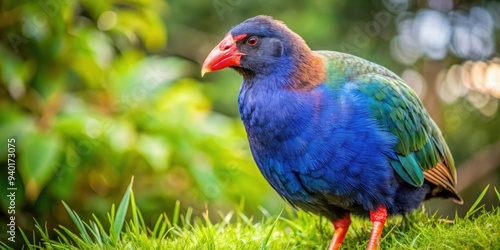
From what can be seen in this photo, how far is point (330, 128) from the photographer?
11.8 ft

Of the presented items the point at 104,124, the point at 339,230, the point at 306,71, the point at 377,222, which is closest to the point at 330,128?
the point at 306,71

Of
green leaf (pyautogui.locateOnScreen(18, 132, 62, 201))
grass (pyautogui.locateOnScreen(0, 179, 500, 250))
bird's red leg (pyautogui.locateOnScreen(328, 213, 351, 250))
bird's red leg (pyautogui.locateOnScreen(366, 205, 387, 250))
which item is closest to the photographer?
grass (pyautogui.locateOnScreen(0, 179, 500, 250))

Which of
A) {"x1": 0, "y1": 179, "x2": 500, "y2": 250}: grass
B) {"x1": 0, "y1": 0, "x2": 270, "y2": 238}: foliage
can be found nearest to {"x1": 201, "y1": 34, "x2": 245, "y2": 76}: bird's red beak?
{"x1": 0, "y1": 179, "x2": 500, "y2": 250}: grass

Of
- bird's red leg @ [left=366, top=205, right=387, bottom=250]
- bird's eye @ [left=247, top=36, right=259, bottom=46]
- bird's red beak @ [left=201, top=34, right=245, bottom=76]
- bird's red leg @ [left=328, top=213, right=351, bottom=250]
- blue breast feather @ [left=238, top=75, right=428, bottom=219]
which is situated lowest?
bird's red leg @ [left=328, top=213, right=351, bottom=250]

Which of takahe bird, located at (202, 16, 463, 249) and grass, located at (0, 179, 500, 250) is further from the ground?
takahe bird, located at (202, 16, 463, 249)

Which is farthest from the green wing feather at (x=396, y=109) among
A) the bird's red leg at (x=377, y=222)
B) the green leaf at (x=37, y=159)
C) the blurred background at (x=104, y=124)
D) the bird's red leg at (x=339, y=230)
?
the green leaf at (x=37, y=159)

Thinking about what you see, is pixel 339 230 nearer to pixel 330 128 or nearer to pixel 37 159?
pixel 330 128

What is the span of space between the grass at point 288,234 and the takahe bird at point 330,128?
0.67 feet

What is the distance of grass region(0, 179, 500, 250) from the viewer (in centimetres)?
345

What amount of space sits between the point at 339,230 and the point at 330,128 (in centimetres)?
80

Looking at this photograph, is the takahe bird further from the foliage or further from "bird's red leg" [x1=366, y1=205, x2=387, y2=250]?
the foliage

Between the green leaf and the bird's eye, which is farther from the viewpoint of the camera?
the green leaf

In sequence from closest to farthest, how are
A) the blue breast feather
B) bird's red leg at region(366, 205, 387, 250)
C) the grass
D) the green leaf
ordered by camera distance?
1. the grass
2. the blue breast feather
3. bird's red leg at region(366, 205, 387, 250)
4. the green leaf

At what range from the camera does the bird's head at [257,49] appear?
3.86 m
